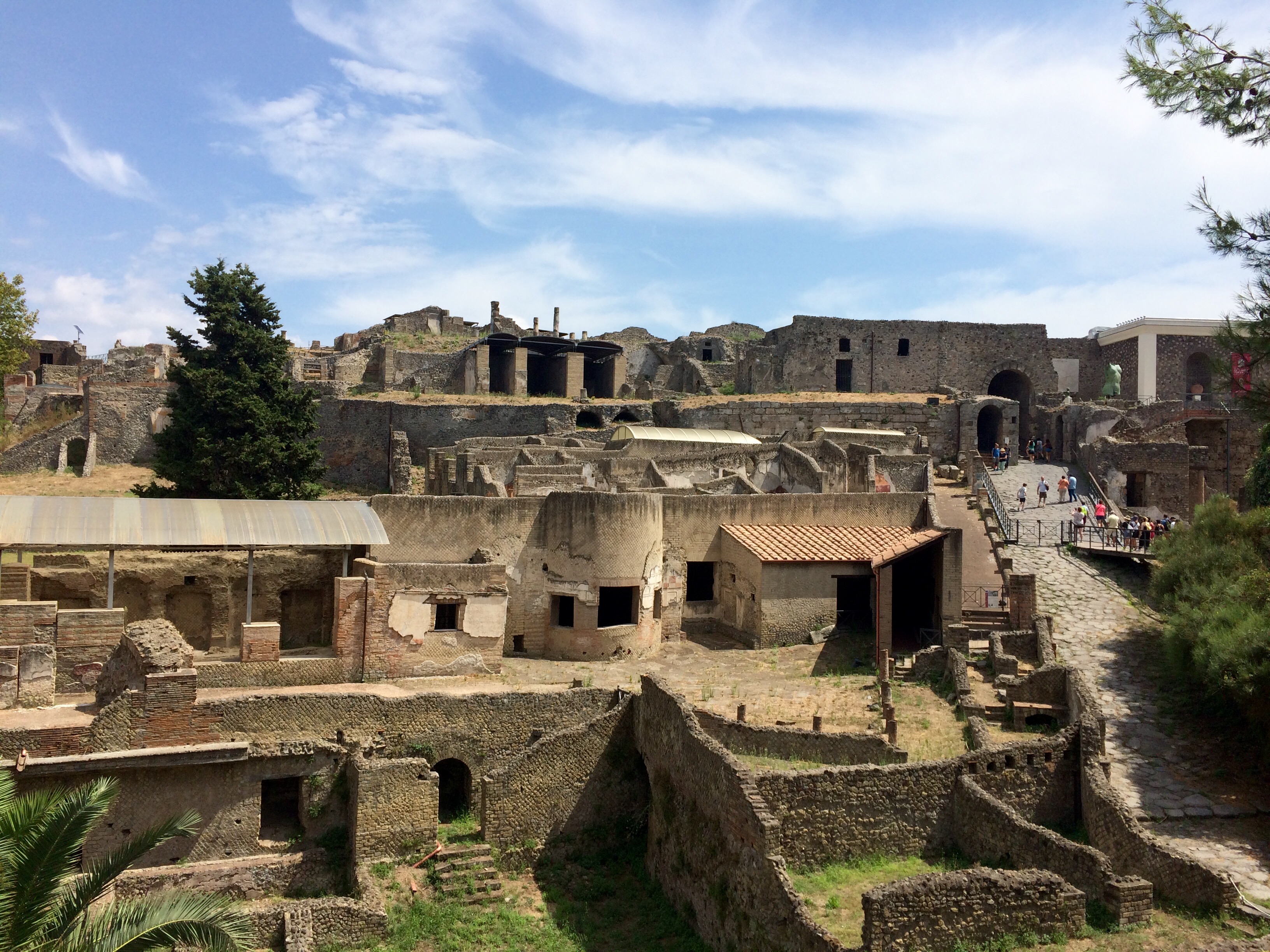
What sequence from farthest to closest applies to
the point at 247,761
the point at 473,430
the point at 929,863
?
1. the point at 473,430
2. the point at 247,761
3. the point at 929,863

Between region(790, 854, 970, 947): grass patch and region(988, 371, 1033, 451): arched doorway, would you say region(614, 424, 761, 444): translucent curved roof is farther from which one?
region(790, 854, 970, 947): grass patch

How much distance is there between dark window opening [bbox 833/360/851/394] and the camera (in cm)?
4478

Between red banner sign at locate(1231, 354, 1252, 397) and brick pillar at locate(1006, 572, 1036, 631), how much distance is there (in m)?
7.91

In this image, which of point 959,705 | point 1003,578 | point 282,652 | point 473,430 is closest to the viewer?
point 959,705

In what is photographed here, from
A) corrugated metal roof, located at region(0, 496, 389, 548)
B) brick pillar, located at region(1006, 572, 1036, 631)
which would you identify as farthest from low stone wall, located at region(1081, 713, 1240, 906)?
corrugated metal roof, located at region(0, 496, 389, 548)

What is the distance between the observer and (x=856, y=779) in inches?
494

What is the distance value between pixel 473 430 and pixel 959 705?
24164 millimetres

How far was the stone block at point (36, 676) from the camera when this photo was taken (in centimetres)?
1529

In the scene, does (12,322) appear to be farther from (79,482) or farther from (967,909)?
(967,909)

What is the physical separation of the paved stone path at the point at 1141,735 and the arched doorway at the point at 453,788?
926 cm

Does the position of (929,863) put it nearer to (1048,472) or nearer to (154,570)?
(154,570)

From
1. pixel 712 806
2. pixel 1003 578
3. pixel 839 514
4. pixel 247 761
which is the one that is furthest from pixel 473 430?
pixel 712 806

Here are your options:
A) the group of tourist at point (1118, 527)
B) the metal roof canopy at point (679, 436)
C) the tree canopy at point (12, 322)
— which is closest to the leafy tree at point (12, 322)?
the tree canopy at point (12, 322)

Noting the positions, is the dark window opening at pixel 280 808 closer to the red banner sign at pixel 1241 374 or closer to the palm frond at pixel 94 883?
the palm frond at pixel 94 883
